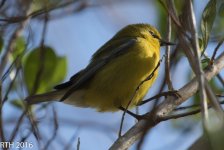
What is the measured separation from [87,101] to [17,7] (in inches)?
50.2

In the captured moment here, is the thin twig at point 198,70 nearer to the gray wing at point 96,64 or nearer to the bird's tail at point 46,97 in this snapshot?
the bird's tail at point 46,97

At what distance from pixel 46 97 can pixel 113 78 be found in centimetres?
72

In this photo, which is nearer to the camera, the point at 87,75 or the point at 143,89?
the point at 143,89

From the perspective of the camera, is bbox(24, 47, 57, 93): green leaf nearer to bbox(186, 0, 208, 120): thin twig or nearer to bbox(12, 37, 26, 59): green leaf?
bbox(12, 37, 26, 59): green leaf

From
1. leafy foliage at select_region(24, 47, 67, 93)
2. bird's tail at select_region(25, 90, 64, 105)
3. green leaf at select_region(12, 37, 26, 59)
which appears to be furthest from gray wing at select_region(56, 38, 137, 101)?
green leaf at select_region(12, 37, 26, 59)

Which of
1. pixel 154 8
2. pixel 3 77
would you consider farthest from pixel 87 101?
pixel 3 77

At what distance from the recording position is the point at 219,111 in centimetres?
164

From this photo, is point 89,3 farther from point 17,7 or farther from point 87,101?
point 87,101

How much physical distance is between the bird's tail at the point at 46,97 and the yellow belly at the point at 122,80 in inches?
11.3

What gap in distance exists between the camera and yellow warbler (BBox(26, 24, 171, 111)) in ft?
15.2

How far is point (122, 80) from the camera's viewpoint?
15.4 ft

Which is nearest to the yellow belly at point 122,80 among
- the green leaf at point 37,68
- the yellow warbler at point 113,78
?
the yellow warbler at point 113,78

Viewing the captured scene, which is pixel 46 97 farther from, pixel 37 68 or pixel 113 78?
pixel 113 78

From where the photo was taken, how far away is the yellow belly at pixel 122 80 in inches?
182
